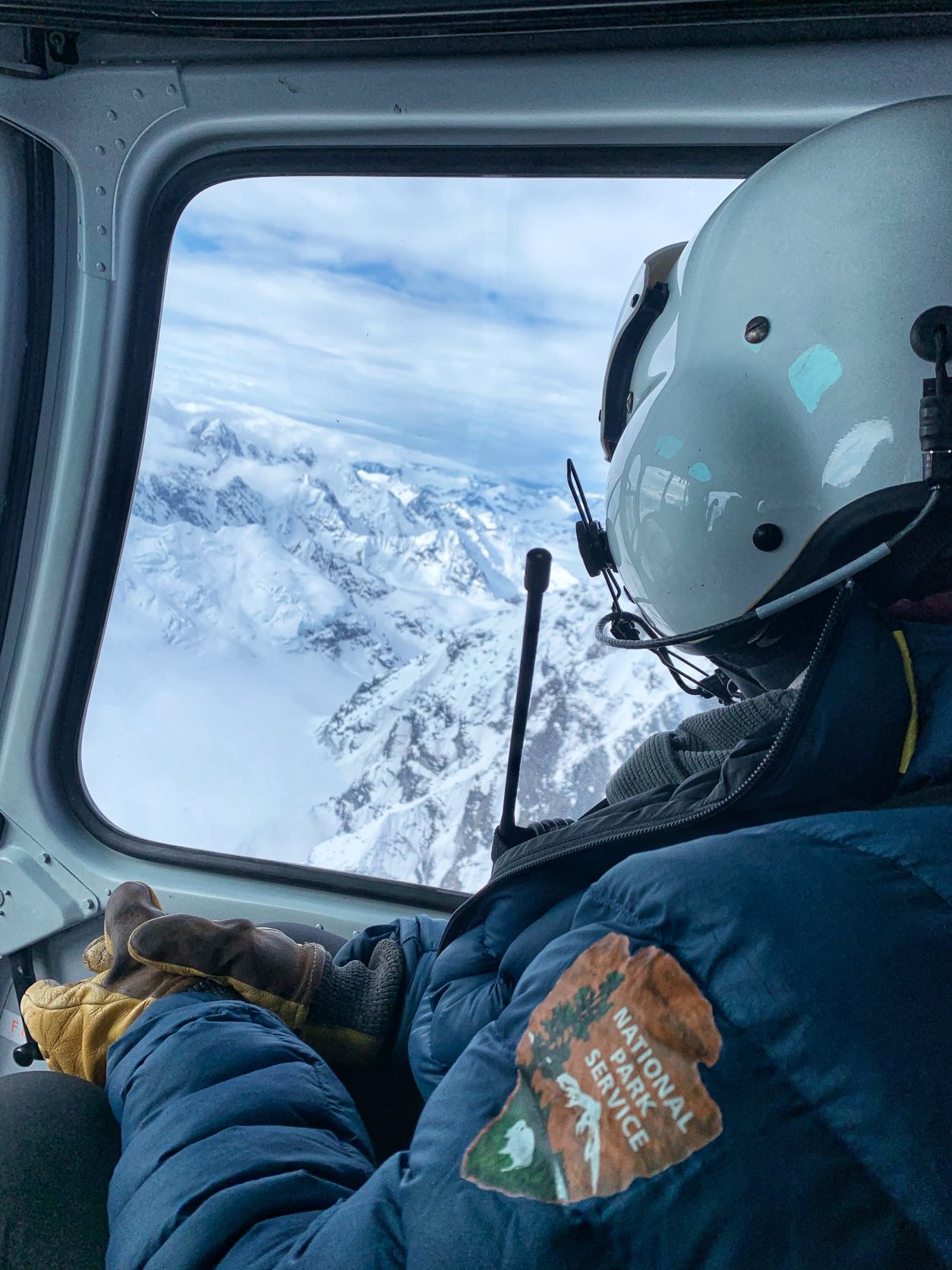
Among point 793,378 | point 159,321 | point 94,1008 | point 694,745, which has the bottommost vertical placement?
point 94,1008

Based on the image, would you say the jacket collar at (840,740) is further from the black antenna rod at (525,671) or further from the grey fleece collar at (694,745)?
the black antenna rod at (525,671)

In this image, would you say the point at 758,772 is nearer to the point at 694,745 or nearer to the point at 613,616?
the point at 694,745

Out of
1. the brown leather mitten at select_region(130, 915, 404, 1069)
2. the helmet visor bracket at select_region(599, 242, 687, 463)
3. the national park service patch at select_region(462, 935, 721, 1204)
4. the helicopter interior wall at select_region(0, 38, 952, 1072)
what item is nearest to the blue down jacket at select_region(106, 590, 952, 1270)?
the national park service patch at select_region(462, 935, 721, 1204)

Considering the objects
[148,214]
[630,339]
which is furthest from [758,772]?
[148,214]

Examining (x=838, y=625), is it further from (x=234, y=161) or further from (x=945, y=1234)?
(x=234, y=161)

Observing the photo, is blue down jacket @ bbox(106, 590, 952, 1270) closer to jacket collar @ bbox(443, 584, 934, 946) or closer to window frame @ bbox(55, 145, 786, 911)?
jacket collar @ bbox(443, 584, 934, 946)

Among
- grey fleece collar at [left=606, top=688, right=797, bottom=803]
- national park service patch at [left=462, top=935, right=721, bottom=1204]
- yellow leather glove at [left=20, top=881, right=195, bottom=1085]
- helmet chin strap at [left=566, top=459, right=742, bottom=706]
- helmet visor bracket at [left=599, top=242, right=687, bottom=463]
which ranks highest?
helmet visor bracket at [left=599, top=242, right=687, bottom=463]

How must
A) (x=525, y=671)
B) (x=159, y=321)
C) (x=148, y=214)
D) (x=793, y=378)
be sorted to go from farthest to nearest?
(x=159, y=321)
(x=148, y=214)
(x=525, y=671)
(x=793, y=378)
